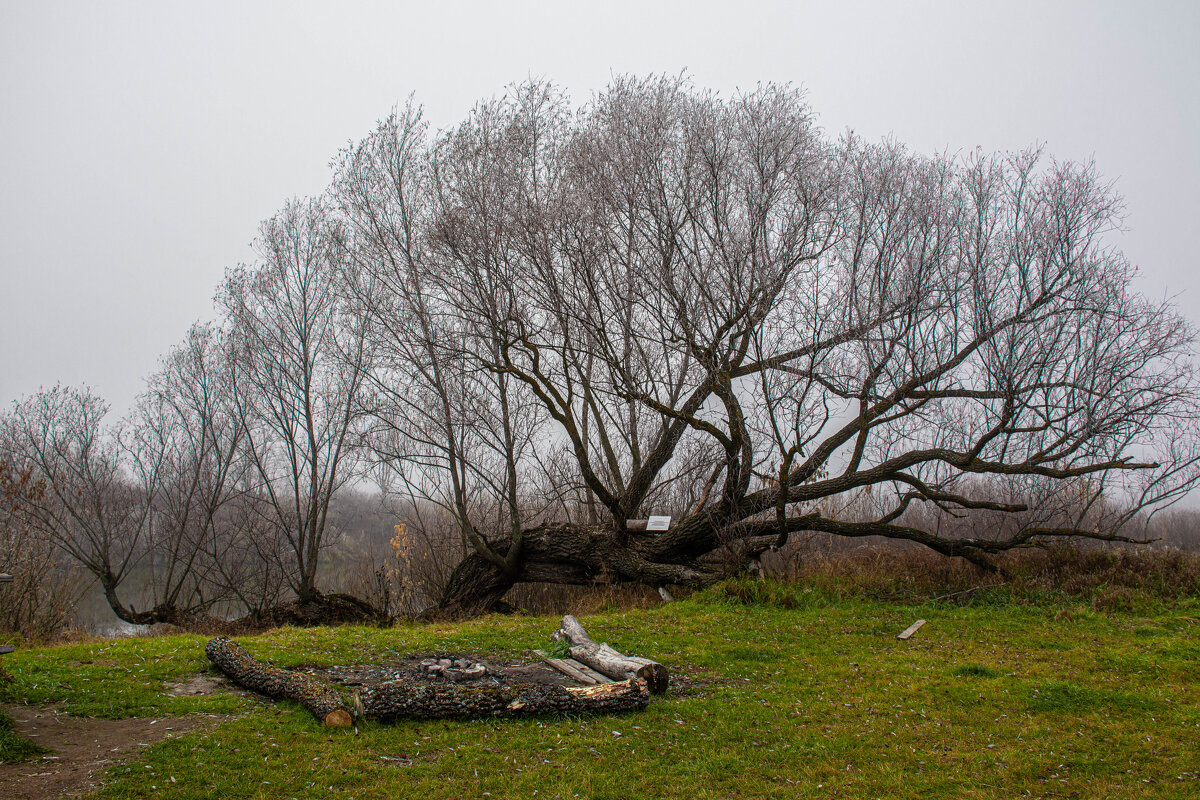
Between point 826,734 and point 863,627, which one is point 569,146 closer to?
point 863,627

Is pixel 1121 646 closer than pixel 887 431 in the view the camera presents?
Yes

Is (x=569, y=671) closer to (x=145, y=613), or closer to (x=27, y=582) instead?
(x=27, y=582)

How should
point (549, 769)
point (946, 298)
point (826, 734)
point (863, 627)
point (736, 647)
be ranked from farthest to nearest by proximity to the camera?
point (946, 298)
point (863, 627)
point (736, 647)
point (826, 734)
point (549, 769)

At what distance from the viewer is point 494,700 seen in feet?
Result: 18.9

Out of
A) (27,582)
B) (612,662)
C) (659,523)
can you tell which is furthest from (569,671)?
(27,582)

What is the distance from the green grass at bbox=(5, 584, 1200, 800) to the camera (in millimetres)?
4500

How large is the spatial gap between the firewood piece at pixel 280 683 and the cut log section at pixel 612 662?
2.65 meters

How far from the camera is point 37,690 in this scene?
19.1 ft

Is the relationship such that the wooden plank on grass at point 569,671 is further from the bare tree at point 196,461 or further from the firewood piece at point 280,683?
the bare tree at point 196,461

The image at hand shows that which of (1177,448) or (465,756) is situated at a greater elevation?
(1177,448)

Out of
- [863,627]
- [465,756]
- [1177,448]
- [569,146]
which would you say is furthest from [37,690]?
[1177,448]

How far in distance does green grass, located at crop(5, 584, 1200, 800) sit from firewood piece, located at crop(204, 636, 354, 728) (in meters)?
0.13

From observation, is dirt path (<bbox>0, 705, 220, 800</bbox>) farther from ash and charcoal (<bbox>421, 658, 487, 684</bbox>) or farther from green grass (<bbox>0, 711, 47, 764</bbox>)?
ash and charcoal (<bbox>421, 658, 487, 684</bbox>)

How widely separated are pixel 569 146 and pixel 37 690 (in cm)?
1088
